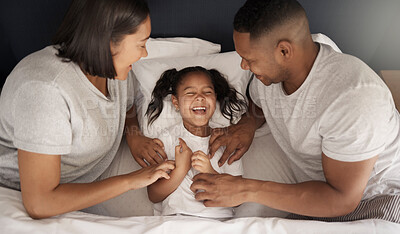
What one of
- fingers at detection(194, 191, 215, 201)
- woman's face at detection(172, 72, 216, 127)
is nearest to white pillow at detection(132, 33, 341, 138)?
woman's face at detection(172, 72, 216, 127)

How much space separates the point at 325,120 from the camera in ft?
3.92

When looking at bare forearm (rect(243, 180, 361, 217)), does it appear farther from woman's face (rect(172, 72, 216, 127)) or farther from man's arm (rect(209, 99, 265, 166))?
woman's face (rect(172, 72, 216, 127))

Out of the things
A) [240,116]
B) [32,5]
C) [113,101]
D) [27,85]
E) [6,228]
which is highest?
[32,5]

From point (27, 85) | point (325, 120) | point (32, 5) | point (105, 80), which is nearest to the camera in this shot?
point (27, 85)

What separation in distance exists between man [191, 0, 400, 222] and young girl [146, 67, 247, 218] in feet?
0.24

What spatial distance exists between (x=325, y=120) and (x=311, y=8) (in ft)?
2.63

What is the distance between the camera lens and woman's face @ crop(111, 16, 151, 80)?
1.17 m

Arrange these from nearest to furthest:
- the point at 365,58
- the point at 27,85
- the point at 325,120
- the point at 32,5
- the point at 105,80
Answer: the point at 27,85 < the point at 325,120 < the point at 105,80 < the point at 32,5 < the point at 365,58

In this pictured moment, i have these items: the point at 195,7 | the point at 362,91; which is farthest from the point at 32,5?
the point at 362,91

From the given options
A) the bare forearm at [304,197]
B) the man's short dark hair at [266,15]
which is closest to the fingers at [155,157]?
the bare forearm at [304,197]

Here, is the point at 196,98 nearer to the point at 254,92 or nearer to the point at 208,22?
the point at 254,92

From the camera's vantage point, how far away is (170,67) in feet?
5.75

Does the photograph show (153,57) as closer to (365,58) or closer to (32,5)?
(32,5)

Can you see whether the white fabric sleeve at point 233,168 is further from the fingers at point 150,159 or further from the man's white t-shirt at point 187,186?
the fingers at point 150,159
